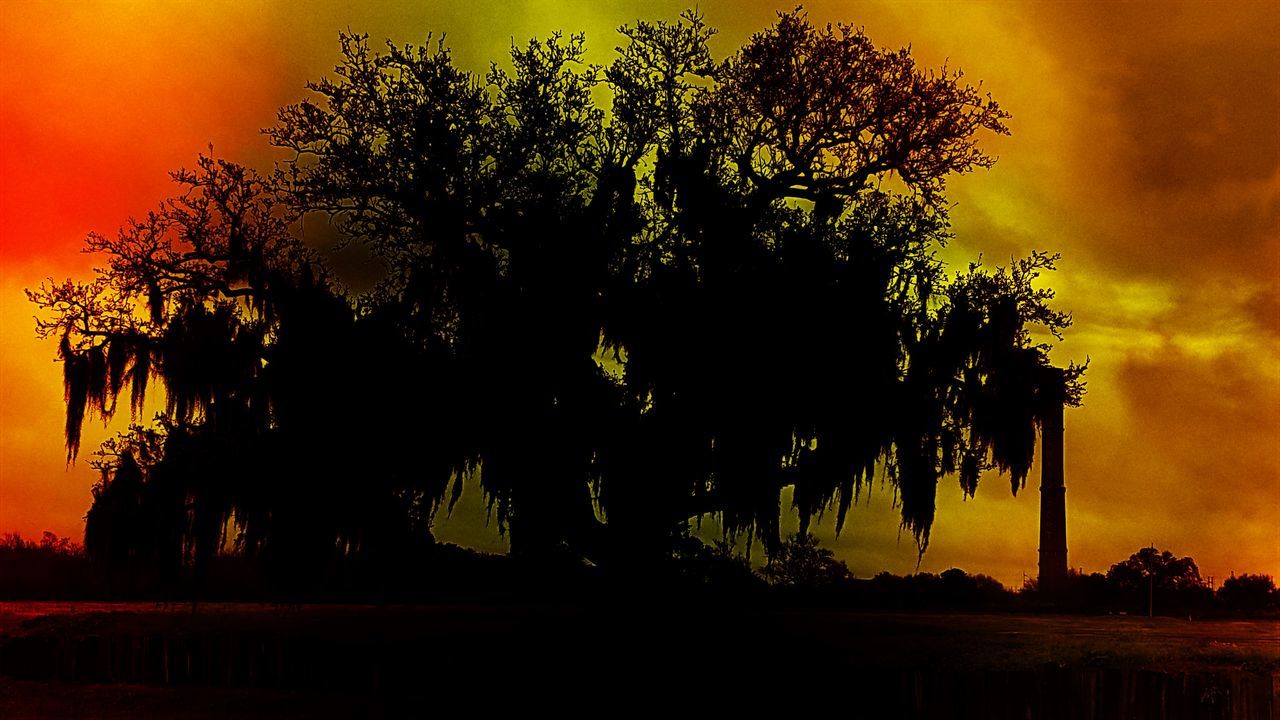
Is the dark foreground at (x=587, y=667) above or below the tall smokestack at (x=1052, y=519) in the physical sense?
below

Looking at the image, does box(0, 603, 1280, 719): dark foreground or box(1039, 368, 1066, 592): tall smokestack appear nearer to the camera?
box(0, 603, 1280, 719): dark foreground

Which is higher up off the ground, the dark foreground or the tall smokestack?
the tall smokestack

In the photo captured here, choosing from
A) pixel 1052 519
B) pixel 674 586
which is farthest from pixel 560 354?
pixel 1052 519

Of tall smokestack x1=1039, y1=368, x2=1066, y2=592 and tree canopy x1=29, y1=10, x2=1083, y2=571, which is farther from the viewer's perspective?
tall smokestack x1=1039, y1=368, x2=1066, y2=592

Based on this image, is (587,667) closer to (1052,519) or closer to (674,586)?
(674,586)

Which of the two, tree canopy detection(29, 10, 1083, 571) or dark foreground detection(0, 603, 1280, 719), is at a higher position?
tree canopy detection(29, 10, 1083, 571)

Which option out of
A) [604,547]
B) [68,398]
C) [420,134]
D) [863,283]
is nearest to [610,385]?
[604,547]

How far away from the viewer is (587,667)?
15.9 metres

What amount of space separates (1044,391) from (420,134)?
1131 cm

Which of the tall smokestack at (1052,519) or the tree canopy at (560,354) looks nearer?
the tree canopy at (560,354)

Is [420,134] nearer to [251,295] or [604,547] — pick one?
[251,295]

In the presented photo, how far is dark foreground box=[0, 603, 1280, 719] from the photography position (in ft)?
44.4

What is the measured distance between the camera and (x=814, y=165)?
21547 mm

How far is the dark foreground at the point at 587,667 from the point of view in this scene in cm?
1355
